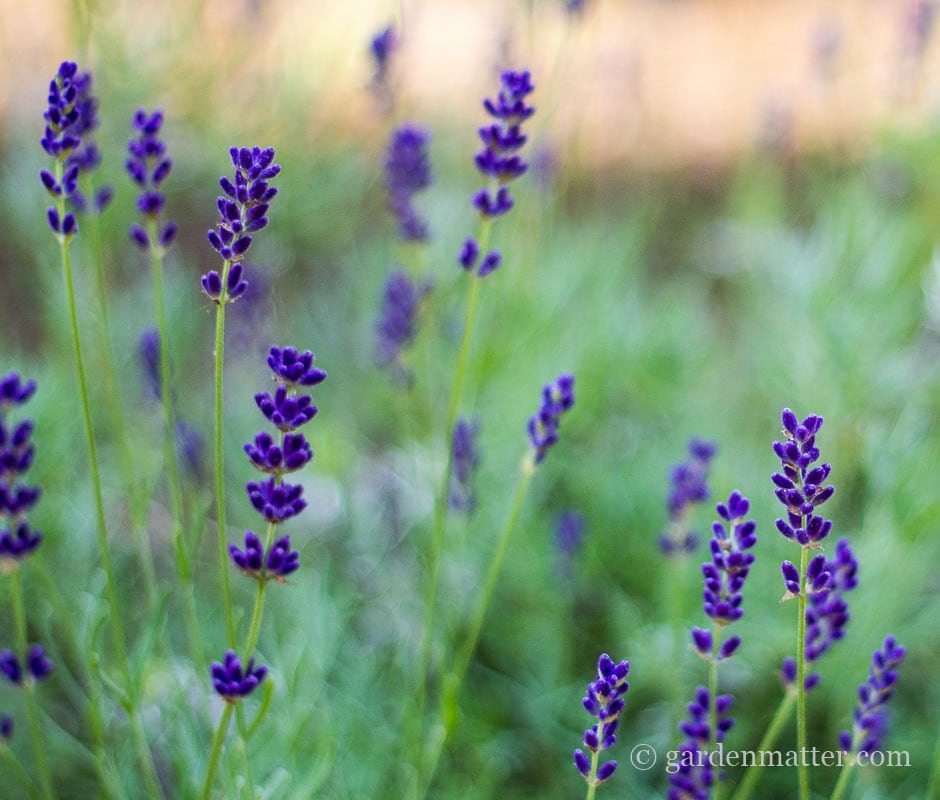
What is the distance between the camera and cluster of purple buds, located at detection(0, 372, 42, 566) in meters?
0.95

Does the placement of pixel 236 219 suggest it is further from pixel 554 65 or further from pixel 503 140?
pixel 554 65

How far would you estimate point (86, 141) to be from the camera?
1261 millimetres

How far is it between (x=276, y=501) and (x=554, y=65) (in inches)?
64.0

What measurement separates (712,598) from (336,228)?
2.52 m

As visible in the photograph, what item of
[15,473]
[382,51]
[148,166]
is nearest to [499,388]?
[382,51]

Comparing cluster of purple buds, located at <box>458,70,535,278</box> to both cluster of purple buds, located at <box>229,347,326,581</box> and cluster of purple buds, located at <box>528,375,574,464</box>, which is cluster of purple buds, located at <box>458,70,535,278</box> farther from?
cluster of purple buds, located at <box>229,347,326,581</box>

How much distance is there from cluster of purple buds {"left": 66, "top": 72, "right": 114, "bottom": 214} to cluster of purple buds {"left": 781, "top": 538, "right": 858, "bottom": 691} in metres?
0.87

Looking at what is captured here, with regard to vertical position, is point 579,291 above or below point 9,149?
below

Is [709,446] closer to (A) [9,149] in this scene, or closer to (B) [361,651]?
(B) [361,651]

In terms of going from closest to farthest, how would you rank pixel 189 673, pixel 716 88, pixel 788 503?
pixel 788 503 < pixel 189 673 < pixel 716 88

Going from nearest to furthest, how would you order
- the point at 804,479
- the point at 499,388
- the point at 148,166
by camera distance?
1. the point at 804,479
2. the point at 148,166
3. the point at 499,388

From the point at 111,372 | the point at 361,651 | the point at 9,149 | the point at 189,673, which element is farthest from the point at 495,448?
the point at 9,149

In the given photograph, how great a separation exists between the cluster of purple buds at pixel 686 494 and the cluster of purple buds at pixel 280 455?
53cm

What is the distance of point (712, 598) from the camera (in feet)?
2.82
